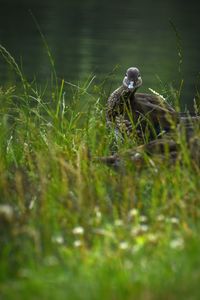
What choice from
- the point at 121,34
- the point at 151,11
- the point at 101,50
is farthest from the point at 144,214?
the point at 151,11

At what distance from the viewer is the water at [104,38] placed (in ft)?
80.8

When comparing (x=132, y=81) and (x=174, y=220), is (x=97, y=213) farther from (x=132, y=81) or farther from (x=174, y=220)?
(x=132, y=81)

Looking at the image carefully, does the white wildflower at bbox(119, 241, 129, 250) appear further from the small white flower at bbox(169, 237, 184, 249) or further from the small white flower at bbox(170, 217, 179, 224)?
the small white flower at bbox(170, 217, 179, 224)

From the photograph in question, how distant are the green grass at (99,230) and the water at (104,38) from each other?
524 centimetres

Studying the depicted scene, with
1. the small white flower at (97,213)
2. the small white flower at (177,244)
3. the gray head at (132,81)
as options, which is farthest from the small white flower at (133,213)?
the gray head at (132,81)

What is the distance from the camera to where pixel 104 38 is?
3909 cm

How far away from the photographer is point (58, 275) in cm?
395

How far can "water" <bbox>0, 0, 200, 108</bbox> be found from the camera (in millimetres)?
24641

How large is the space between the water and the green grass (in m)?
5.24

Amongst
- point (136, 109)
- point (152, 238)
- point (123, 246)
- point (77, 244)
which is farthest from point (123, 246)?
point (136, 109)

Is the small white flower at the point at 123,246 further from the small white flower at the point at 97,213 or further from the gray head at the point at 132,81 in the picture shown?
the gray head at the point at 132,81

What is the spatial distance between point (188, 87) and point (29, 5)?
36341 millimetres

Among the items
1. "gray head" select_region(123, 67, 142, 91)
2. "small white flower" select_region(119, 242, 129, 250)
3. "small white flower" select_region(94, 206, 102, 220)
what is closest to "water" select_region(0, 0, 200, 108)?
"gray head" select_region(123, 67, 142, 91)

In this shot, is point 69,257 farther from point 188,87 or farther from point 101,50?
point 101,50
